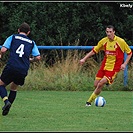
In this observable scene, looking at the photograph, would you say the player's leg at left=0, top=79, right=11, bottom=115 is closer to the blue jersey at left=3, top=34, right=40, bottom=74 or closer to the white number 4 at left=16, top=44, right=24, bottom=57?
the blue jersey at left=3, top=34, right=40, bottom=74

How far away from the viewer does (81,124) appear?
897 centimetres

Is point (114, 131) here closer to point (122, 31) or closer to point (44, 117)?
point (44, 117)

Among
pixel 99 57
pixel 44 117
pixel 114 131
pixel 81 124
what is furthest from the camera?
pixel 99 57

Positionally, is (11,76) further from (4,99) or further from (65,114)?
(65,114)

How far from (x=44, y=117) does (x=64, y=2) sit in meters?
14.4

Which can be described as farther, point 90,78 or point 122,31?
point 122,31

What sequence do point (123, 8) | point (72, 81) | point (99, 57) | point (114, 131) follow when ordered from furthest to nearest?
1. point (123, 8)
2. point (99, 57)
3. point (72, 81)
4. point (114, 131)


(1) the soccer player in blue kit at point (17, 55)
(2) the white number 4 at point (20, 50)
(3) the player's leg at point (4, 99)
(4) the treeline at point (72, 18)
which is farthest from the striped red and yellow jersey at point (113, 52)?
(4) the treeline at point (72, 18)

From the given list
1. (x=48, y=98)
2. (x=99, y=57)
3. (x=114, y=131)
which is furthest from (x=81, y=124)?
(x=99, y=57)

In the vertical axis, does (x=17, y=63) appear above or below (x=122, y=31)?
above

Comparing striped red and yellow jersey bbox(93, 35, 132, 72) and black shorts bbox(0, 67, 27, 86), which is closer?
black shorts bbox(0, 67, 27, 86)

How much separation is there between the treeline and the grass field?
9.09m

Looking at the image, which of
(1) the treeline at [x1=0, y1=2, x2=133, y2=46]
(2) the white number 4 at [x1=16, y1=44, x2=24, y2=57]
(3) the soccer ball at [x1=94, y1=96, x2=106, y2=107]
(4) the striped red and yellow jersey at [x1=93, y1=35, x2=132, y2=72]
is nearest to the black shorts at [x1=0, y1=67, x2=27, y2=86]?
(2) the white number 4 at [x1=16, y1=44, x2=24, y2=57]

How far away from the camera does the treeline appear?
23.5 metres
